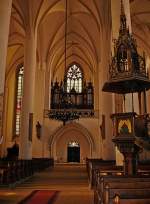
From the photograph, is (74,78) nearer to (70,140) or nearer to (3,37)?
(70,140)

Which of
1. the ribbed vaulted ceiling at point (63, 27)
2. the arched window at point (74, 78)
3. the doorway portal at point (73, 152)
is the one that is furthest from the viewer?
the arched window at point (74, 78)

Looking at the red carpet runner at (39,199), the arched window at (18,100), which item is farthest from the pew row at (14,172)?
the arched window at (18,100)

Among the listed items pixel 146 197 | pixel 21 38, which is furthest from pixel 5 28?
pixel 21 38

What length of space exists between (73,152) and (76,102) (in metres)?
5.52

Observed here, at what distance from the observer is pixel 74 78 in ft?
102

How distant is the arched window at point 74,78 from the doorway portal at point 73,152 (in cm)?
622

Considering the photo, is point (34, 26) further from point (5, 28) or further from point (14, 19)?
point (5, 28)

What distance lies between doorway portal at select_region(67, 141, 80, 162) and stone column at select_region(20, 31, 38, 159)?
13.0 metres

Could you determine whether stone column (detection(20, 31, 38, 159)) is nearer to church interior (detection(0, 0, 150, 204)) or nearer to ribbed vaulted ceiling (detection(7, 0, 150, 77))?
church interior (detection(0, 0, 150, 204))

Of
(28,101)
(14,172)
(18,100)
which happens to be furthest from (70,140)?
(14,172)

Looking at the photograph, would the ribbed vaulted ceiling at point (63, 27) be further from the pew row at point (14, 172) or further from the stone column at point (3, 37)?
the pew row at point (14, 172)

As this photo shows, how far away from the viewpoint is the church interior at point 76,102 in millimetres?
7637

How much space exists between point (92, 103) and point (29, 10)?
1335cm

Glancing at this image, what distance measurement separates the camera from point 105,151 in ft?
52.3
